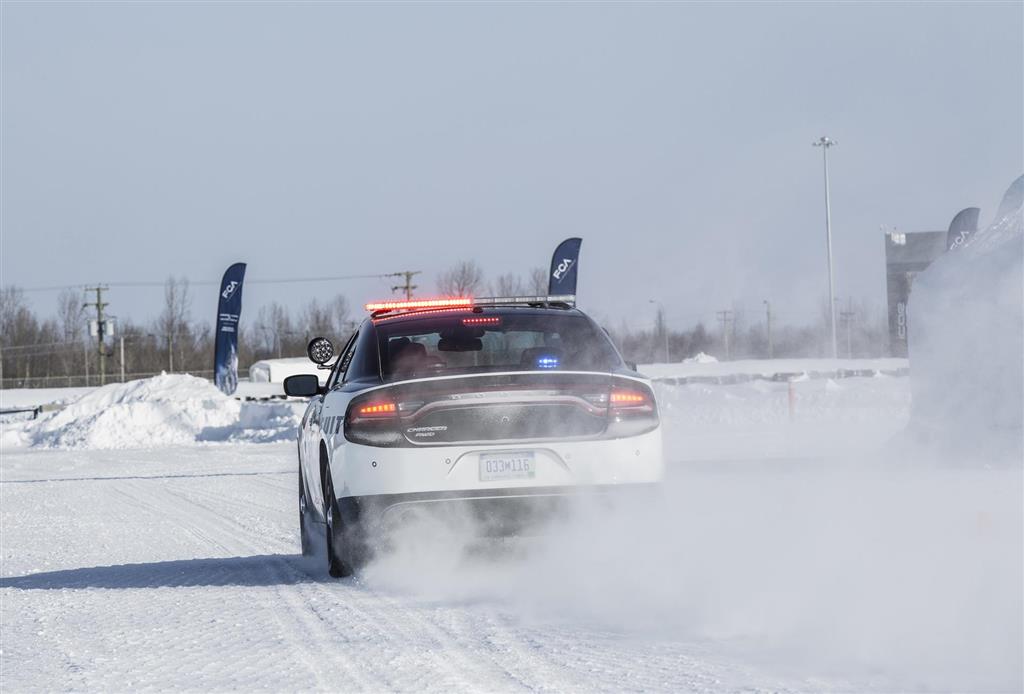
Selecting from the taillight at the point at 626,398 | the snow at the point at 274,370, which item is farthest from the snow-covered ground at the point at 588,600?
the snow at the point at 274,370

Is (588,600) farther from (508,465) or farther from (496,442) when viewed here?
(496,442)

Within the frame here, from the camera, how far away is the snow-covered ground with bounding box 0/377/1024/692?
4.93 meters

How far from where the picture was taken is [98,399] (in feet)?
135

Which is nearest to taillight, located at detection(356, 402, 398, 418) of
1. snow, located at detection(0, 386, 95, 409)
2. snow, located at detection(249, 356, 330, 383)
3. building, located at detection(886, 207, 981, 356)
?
building, located at detection(886, 207, 981, 356)

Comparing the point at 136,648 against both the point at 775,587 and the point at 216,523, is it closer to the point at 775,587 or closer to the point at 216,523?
the point at 775,587

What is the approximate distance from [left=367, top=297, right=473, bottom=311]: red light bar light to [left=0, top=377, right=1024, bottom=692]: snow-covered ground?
1.47 m

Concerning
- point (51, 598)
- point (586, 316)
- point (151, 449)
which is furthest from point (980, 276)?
point (151, 449)

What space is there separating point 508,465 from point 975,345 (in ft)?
21.3

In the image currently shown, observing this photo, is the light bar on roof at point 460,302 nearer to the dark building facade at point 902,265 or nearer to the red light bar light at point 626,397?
the red light bar light at point 626,397

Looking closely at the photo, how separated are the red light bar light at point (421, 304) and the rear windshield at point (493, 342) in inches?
4.6

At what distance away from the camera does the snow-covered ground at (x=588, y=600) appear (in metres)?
4.93

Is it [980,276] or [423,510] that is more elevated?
[980,276]

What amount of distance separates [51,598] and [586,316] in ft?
11.4

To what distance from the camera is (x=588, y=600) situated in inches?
250
